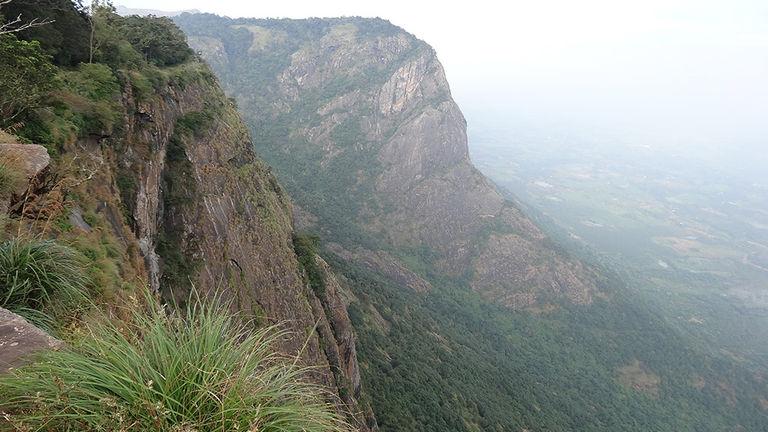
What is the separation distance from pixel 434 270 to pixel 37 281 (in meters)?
94.9

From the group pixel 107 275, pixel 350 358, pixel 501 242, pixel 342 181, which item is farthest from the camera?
pixel 342 181

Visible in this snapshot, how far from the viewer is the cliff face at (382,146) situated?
9912cm

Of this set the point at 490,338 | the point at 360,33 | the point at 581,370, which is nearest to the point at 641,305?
the point at 581,370

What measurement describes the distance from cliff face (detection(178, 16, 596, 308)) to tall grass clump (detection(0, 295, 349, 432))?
85.2 m

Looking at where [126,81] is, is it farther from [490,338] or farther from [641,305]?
[641,305]

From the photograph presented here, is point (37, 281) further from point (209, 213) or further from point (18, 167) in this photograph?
point (209, 213)

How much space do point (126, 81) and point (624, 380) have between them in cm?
8924

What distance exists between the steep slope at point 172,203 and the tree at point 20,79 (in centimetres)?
39

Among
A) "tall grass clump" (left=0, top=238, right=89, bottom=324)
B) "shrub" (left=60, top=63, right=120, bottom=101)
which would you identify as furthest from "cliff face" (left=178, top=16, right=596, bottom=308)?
"tall grass clump" (left=0, top=238, right=89, bottom=324)

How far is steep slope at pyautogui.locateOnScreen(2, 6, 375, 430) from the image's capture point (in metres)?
9.14

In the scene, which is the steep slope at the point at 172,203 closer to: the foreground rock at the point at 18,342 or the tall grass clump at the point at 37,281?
the tall grass clump at the point at 37,281

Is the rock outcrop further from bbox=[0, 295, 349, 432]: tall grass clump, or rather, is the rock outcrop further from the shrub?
the shrub

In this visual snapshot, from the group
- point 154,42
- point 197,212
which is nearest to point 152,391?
point 197,212

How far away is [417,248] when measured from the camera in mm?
101500
